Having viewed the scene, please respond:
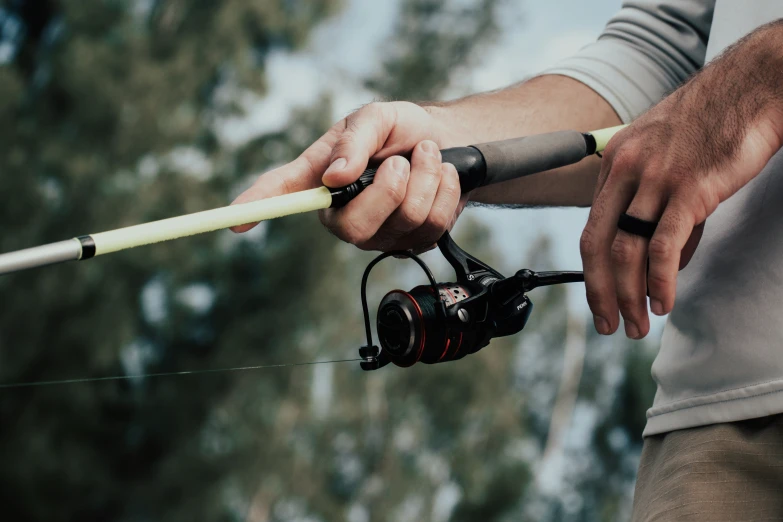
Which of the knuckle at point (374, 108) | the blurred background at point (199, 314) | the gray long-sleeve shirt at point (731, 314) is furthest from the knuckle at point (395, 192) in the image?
the blurred background at point (199, 314)

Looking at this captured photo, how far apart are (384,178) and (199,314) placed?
6242 mm

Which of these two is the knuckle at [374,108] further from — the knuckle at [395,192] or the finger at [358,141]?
the knuckle at [395,192]

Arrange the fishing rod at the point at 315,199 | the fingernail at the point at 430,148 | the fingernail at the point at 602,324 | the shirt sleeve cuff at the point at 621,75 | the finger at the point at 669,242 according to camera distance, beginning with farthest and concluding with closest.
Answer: the shirt sleeve cuff at the point at 621,75 → the fingernail at the point at 430,148 → the fingernail at the point at 602,324 → the finger at the point at 669,242 → the fishing rod at the point at 315,199

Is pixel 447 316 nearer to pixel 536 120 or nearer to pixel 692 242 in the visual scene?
pixel 692 242

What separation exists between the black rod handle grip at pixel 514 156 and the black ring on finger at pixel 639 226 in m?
0.27

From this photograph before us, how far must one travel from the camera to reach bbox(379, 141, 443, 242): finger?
1072 mm

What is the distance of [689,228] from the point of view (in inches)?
35.3

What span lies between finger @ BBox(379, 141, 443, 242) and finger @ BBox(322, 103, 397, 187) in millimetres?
54

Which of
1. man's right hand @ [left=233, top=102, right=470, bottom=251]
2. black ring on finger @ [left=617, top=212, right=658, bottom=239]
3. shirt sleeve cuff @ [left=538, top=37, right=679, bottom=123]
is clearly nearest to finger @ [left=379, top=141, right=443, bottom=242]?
man's right hand @ [left=233, top=102, right=470, bottom=251]

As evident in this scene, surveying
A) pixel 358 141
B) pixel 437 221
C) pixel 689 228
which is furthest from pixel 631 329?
pixel 358 141

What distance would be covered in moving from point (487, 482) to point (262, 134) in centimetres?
395

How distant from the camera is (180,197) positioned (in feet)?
22.4

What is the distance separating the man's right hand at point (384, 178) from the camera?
104 cm

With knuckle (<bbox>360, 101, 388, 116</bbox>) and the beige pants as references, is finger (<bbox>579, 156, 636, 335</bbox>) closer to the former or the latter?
the beige pants
